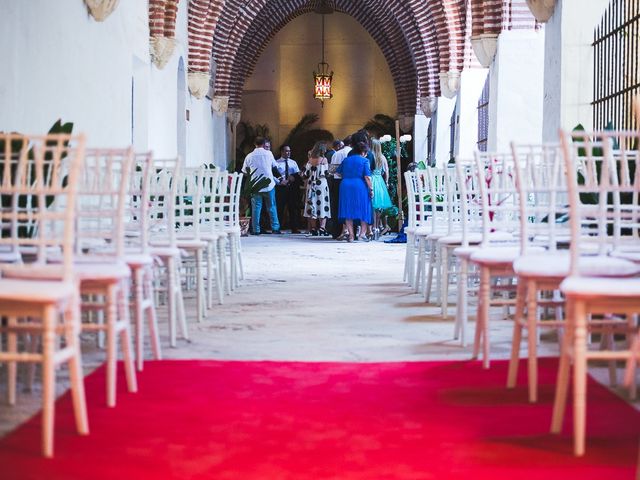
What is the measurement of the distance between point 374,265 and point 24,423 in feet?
23.9

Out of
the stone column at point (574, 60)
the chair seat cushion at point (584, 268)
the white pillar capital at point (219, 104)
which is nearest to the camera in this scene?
the chair seat cushion at point (584, 268)

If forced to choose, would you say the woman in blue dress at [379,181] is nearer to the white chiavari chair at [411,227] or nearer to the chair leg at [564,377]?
the white chiavari chair at [411,227]

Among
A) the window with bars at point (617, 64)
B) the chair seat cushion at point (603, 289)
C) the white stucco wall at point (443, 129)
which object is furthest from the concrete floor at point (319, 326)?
the white stucco wall at point (443, 129)

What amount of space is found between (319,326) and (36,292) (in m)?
3.20

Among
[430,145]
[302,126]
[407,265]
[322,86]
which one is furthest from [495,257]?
[302,126]

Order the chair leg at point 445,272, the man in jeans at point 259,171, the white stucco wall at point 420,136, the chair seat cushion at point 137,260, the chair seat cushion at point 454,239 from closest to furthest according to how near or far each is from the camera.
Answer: the chair seat cushion at point 137,260 → the chair seat cushion at point 454,239 → the chair leg at point 445,272 → the man in jeans at point 259,171 → the white stucco wall at point 420,136

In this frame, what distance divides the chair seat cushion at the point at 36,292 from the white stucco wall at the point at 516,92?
33.3 ft

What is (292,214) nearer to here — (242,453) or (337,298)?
(337,298)

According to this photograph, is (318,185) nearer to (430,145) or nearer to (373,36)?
(430,145)

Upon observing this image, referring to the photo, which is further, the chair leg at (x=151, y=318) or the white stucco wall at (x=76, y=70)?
the white stucco wall at (x=76, y=70)

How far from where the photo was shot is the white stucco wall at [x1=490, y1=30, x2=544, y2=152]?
12.6 metres

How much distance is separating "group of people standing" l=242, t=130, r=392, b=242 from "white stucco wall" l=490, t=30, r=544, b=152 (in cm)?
185

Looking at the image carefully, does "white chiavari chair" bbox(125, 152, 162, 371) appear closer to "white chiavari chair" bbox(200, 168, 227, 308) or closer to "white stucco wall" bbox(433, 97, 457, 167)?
"white chiavari chair" bbox(200, 168, 227, 308)

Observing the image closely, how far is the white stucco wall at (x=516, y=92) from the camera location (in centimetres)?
1263
